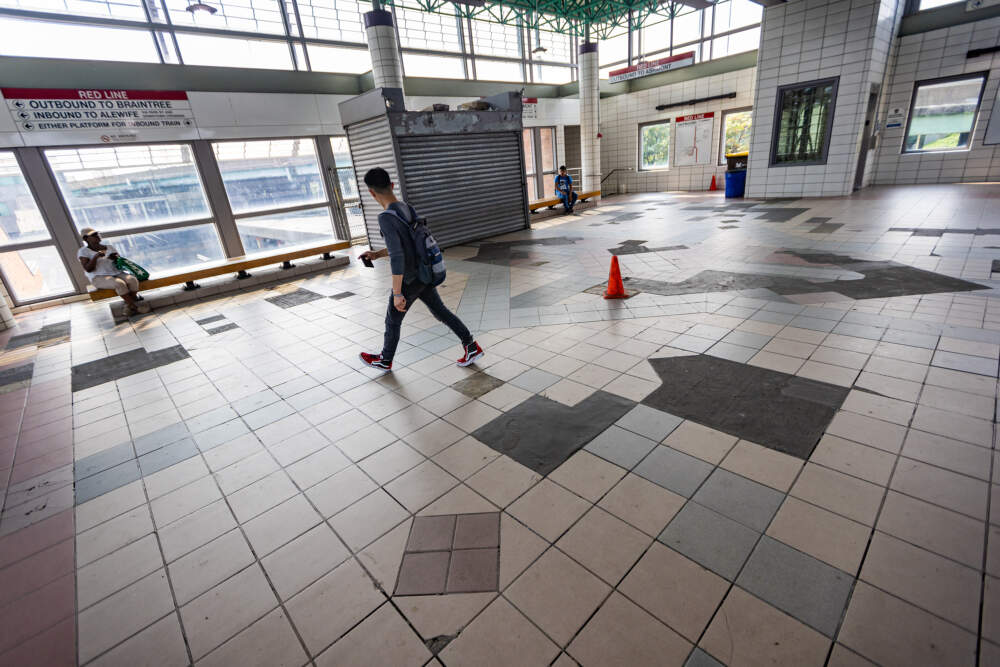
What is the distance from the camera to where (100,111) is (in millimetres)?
8914

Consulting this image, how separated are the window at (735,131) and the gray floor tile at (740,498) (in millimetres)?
16647

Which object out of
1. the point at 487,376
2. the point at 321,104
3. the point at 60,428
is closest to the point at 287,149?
the point at 321,104

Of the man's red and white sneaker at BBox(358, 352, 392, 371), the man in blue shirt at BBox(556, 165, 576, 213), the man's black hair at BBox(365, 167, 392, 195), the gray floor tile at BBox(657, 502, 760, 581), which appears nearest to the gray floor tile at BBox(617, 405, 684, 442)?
the gray floor tile at BBox(657, 502, 760, 581)

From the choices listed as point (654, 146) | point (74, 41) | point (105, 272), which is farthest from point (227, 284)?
point (654, 146)

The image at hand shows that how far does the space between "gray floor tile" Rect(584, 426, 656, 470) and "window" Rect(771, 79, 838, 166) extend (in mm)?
12872

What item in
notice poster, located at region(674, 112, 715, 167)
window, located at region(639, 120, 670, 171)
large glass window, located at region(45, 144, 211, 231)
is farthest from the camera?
window, located at region(639, 120, 670, 171)

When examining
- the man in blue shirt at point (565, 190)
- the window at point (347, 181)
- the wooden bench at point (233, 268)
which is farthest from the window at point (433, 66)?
the wooden bench at point (233, 268)

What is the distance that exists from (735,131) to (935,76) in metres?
5.41

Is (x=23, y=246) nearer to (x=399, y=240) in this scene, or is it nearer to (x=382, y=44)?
(x=382, y=44)

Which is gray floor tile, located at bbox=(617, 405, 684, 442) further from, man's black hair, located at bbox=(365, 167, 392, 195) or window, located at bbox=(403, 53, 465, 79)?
window, located at bbox=(403, 53, 465, 79)

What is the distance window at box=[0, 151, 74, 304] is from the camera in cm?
826

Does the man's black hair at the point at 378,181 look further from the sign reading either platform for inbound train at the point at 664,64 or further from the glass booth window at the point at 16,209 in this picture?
the sign reading either platform for inbound train at the point at 664,64

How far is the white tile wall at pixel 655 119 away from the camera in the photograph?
1566cm

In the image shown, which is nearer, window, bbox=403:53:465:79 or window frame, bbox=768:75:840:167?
window frame, bbox=768:75:840:167
